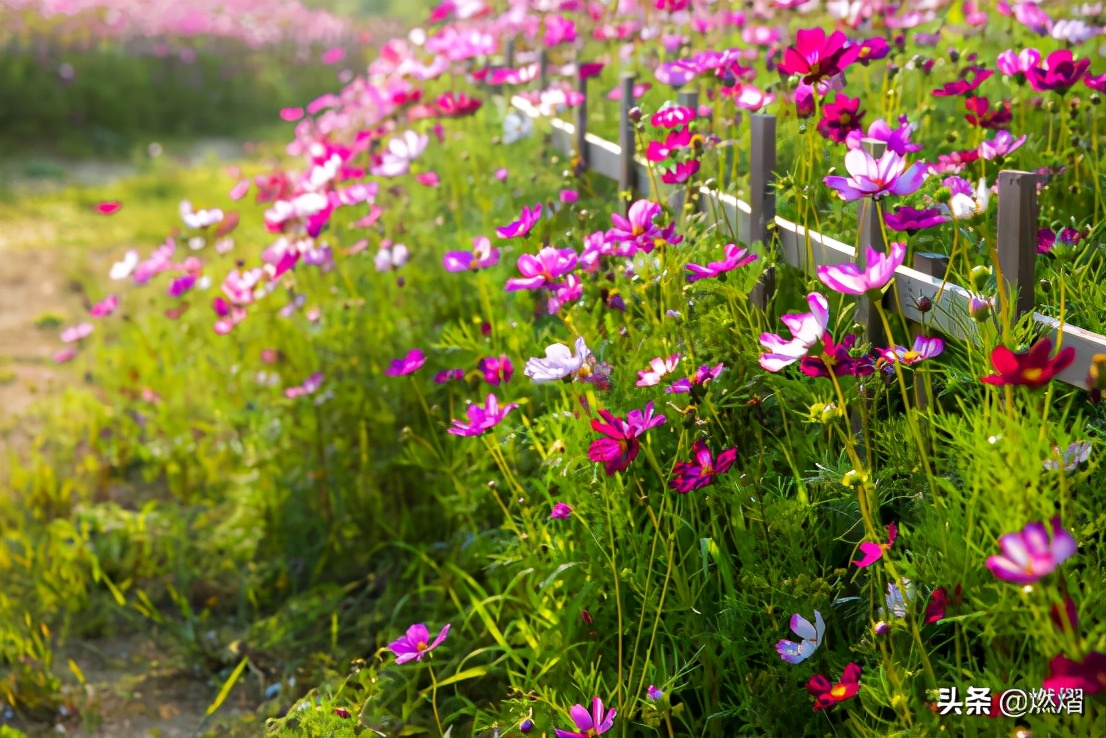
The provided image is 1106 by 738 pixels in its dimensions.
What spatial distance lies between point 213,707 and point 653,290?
137cm

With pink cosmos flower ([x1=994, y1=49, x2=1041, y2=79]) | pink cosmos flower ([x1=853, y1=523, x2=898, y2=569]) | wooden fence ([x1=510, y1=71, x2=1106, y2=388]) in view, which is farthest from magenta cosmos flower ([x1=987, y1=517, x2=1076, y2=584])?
pink cosmos flower ([x1=994, y1=49, x2=1041, y2=79])

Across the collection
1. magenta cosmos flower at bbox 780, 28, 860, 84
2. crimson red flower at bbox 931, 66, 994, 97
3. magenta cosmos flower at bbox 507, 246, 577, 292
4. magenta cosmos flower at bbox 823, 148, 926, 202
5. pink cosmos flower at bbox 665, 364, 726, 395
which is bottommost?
pink cosmos flower at bbox 665, 364, 726, 395

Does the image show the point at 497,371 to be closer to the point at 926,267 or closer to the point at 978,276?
the point at 926,267

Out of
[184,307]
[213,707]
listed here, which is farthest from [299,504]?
[184,307]

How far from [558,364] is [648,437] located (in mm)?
199

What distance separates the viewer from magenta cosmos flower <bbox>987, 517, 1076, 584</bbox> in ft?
3.46

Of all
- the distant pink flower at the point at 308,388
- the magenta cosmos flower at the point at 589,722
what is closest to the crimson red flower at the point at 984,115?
the magenta cosmos flower at the point at 589,722

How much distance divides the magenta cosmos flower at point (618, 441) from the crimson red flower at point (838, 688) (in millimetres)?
428

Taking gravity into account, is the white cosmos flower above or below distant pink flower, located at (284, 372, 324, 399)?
above

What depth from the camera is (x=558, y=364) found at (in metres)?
1.71

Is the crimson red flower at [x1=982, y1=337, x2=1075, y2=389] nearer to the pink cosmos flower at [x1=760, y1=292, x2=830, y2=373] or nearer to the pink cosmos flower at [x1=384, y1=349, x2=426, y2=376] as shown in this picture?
the pink cosmos flower at [x1=760, y1=292, x2=830, y2=373]

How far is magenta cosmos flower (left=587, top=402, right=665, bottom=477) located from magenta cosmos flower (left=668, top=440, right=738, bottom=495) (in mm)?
105

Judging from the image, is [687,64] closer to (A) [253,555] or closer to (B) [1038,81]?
(B) [1038,81]

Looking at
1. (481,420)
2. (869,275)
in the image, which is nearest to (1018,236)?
(869,275)
